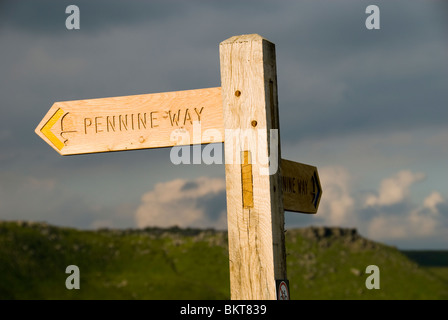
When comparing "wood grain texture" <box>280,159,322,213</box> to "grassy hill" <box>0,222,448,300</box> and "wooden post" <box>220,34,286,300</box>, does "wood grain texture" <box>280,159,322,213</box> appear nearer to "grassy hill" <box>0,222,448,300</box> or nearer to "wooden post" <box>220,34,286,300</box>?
"wooden post" <box>220,34,286,300</box>

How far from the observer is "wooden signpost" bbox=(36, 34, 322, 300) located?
5.11 metres

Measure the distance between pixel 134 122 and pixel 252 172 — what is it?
1.39m

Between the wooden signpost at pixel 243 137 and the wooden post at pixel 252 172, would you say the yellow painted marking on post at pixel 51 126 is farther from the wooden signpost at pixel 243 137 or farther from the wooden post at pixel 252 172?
the wooden post at pixel 252 172

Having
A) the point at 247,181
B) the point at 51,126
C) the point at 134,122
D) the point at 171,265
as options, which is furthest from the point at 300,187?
the point at 171,265

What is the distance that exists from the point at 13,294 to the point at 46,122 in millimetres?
91698

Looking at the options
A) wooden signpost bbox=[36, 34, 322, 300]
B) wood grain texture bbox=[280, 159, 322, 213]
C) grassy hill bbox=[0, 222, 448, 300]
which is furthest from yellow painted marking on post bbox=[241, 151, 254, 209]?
grassy hill bbox=[0, 222, 448, 300]

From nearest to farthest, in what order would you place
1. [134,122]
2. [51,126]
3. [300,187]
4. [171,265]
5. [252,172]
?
[252,172]
[134,122]
[51,126]
[300,187]
[171,265]

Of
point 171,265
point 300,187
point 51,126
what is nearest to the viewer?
point 51,126

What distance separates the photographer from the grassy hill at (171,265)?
95.7m

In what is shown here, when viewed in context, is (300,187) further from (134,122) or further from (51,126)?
(51,126)

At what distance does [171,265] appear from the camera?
10912 cm

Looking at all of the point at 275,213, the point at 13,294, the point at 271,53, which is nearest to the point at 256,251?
the point at 275,213
